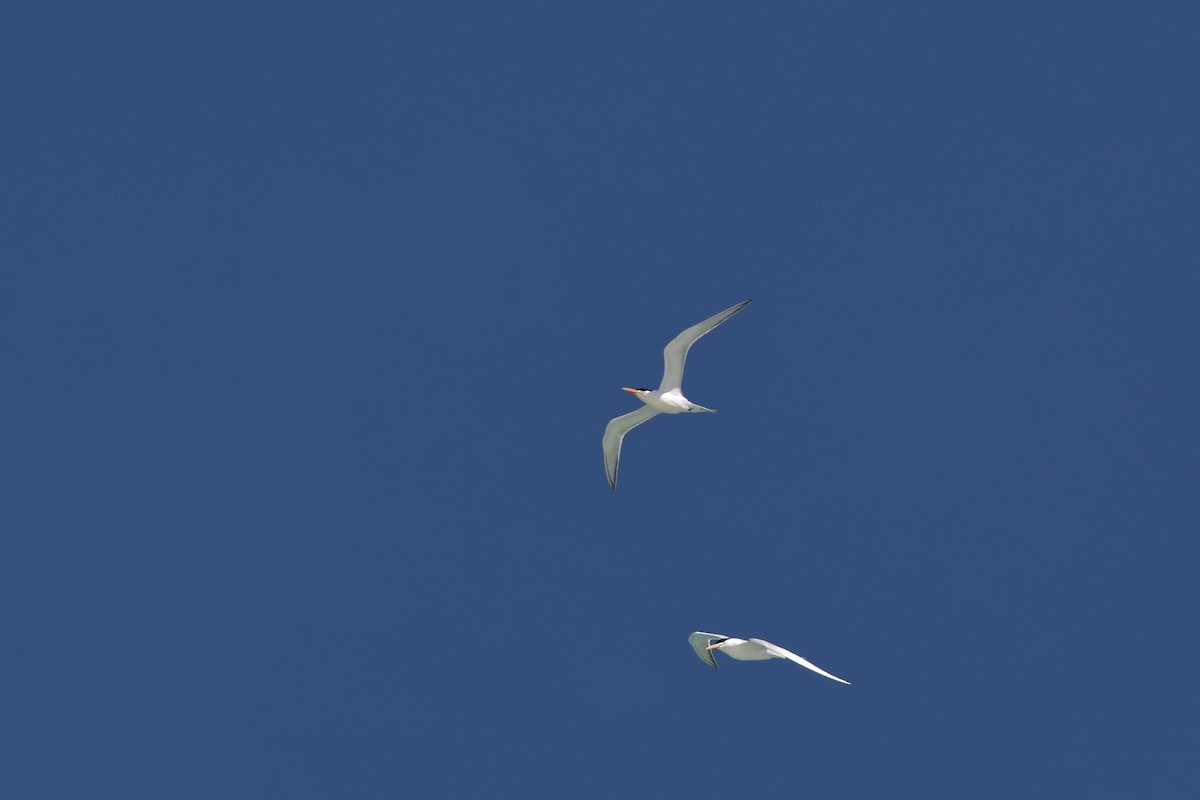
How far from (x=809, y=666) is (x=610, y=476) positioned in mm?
11209

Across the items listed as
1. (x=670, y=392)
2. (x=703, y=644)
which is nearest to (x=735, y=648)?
(x=703, y=644)

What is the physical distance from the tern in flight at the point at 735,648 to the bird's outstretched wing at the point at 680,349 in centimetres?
669

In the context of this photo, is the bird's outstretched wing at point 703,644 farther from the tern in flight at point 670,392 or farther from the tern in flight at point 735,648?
the tern in flight at point 670,392

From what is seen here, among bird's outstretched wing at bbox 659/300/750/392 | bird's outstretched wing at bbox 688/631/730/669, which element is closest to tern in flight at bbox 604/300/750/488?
bird's outstretched wing at bbox 659/300/750/392

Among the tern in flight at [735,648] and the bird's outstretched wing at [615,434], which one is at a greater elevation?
the bird's outstretched wing at [615,434]

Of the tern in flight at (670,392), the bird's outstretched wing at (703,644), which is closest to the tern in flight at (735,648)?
the bird's outstretched wing at (703,644)

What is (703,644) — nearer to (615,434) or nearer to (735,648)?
(735,648)

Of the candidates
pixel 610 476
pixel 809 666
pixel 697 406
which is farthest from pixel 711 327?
pixel 809 666

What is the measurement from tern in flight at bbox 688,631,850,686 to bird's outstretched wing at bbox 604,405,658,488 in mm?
5733

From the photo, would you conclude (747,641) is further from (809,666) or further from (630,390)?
(630,390)

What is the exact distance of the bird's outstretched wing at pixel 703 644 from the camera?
37.7 meters

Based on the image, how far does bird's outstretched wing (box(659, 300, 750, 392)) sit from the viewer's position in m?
36.2

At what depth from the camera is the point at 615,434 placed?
41.3 meters

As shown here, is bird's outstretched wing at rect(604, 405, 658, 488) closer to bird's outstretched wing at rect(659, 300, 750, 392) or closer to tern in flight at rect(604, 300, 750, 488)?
tern in flight at rect(604, 300, 750, 488)
